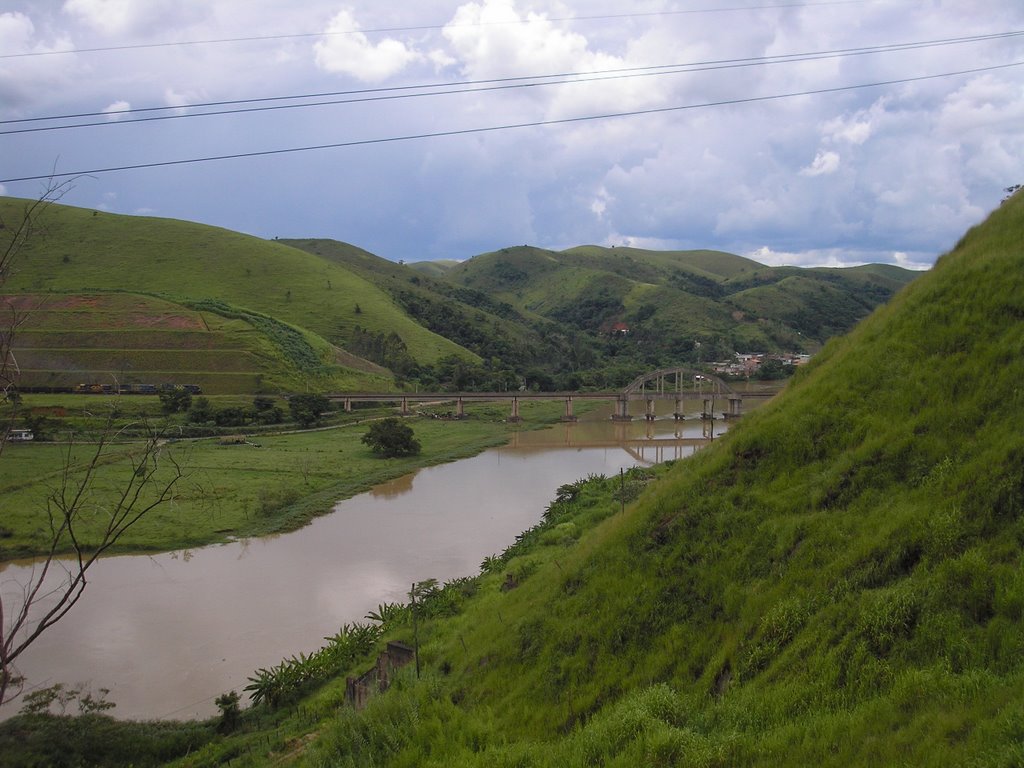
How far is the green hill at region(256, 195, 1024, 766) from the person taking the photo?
18.3ft

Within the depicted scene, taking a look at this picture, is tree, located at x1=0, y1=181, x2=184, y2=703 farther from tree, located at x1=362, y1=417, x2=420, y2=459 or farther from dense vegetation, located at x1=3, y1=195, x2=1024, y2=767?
tree, located at x1=362, y1=417, x2=420, y2=459

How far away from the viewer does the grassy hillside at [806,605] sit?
5.59 m

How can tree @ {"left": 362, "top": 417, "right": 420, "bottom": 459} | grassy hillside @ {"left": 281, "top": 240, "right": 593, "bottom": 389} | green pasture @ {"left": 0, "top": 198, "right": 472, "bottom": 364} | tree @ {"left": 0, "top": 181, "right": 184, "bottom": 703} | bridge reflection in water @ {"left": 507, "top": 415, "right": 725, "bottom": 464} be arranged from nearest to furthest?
tree @ {"left": 0, "top": 181, "right": 184, "bottom": 703} < tree @ {"left": 362, "top": 417, "right": 420, "bottom": 459} < bridge reflection in water @ {"left": 507, "top": 415, "right": 725, "bottom": 464} < grassy hillside @ {"left": 281, "top": 240, "right": 593, "bottom": 389} < green pasture @ {"left": 0, "top": 198, "right": 472, "bottom": 364}

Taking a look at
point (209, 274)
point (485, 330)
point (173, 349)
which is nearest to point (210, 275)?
point (209, 274)

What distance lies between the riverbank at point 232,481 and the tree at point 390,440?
3.10 ft

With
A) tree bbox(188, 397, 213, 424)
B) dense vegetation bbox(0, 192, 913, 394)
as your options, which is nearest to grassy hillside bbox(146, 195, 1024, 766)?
dense vegetation bbox(0, 192, 913, 394)

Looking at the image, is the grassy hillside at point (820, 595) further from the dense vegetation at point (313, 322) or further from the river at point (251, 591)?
the dense vegetation at point (313, 322)

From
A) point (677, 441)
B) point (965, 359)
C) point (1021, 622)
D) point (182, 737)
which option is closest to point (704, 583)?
point (1021, 622)

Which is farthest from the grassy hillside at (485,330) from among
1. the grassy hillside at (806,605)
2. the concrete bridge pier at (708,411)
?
the grassy hillside at (806,605)

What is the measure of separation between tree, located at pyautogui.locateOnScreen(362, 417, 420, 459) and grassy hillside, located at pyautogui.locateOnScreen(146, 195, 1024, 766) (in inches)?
1278

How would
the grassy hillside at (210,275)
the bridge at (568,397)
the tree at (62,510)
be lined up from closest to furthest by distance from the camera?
the tree at (62,510)
the bridge at (568,397)
the grassy hillside at (210,275)

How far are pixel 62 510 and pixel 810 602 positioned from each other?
23.0 feet

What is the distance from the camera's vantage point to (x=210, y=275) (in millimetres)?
Result: 97812

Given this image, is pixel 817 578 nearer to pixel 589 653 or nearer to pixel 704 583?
pixel 704 583
